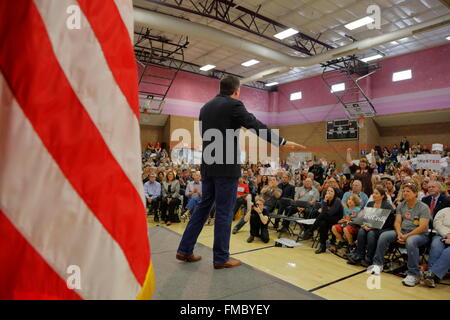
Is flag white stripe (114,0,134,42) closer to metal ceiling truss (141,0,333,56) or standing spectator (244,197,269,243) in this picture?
standing spectator (244,197,269,243)

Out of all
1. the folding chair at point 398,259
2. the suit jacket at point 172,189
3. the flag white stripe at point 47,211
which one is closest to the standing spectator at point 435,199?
the folding chair at point 398,259

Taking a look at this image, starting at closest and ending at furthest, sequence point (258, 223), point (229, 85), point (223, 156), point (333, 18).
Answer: point (223, 156) → point (229, 85) → point (258, 223) → point (333, 18)

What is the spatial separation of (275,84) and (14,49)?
66.6 ft

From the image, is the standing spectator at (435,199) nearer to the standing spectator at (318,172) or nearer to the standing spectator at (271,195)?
the standing spectator at (271,195)

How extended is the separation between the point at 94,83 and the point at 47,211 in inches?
17.4

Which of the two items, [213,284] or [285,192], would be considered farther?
[285,192]

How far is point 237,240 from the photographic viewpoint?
559 centimetres

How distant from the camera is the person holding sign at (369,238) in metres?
4.23

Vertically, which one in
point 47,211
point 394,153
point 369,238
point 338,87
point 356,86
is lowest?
point 369,238

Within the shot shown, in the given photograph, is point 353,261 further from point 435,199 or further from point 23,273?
point 23,273

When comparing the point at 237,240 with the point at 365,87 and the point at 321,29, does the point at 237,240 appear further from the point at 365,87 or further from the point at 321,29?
the point at 365,87

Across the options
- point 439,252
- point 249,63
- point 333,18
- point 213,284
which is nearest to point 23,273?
point 213,284

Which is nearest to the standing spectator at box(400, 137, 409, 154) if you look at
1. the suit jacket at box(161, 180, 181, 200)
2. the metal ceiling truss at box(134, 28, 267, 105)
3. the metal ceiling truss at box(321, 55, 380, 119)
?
the metal ceiling truss at box(321, 55, 380, 119)

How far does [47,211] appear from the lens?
89cm
